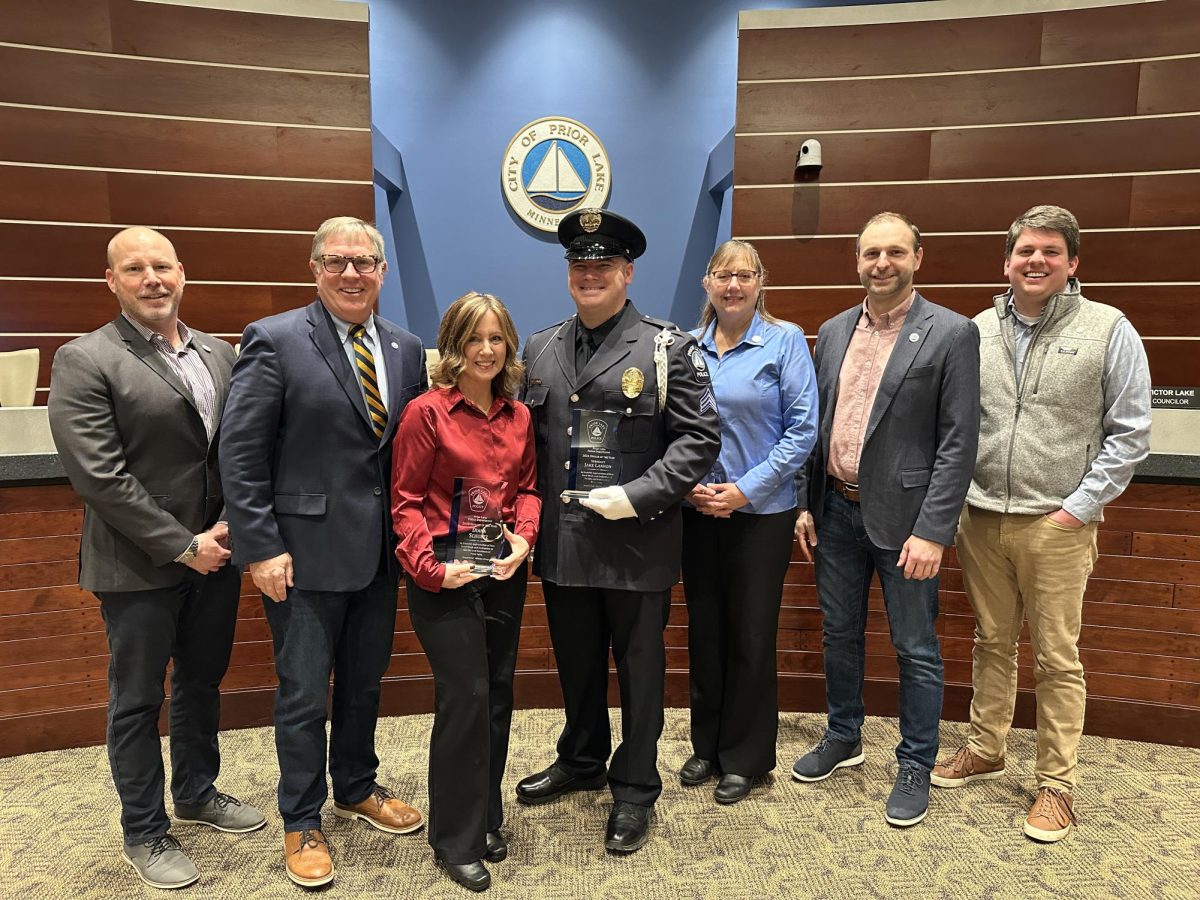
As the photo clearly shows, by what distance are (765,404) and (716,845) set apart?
53.7 inches

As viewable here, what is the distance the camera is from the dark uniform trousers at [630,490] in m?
2.06

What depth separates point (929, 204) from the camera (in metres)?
3.90

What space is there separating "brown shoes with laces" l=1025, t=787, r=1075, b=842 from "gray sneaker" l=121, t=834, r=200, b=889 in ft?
8.18

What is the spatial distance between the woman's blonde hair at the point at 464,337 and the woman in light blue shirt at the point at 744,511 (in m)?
0.64

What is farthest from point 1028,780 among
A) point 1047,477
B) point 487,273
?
point 487,273

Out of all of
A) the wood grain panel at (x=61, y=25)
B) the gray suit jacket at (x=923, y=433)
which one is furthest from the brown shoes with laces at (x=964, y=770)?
the wood grain panel at (x=61, y=25)

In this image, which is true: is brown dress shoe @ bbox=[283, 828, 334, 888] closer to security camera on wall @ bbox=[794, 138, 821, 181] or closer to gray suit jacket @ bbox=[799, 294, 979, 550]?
gray suit jacket @ bbox=[799, 294, 979, 550]

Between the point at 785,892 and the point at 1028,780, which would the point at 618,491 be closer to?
the point at 785,892

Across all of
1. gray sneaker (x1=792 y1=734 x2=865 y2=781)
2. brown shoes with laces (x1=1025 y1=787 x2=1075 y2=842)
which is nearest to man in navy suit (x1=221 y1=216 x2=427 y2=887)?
gray sneaker (x1=792 y1=734 x2=865 y2=781)

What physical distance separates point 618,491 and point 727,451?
0.55 meters

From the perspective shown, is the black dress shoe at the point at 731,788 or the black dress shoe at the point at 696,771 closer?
the black dress shoe at the point at 731,788

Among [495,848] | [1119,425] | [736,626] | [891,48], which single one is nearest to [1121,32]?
[891,48]

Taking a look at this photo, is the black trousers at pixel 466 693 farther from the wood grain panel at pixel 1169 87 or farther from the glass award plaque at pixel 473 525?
Result: the wood grain panel at pixel 1169 87

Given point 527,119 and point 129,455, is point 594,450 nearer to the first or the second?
point 129,455
